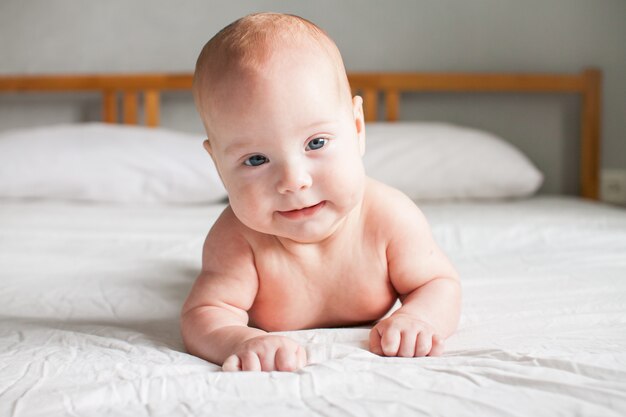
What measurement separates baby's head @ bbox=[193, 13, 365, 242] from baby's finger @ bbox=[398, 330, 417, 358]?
14cm

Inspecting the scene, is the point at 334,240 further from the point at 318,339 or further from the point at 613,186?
the point at 613,186


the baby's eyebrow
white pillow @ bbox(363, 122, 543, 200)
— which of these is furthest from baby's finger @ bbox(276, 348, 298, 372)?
white pillow @ bbox(363, 122, 543, 200)

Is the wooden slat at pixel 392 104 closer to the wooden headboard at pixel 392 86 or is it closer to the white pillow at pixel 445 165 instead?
the wooden headboard at pixel 392 86

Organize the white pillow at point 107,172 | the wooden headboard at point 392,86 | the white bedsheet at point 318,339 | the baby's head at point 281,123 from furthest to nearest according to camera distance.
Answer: the wooden headboard at point 392,86, the white pillow at point 107,172, the baby's head at point 281,123, the white bedsheet at point 318,339

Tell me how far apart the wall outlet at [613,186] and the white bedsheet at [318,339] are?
3.59 ft

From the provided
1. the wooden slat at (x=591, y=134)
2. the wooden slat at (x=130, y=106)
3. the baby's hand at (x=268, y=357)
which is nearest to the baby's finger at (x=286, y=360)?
the baby's hand at (x=268, y=357)

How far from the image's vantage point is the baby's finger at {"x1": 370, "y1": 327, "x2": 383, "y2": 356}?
2.43 ft

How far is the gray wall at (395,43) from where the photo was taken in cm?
251

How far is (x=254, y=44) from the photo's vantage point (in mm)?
730

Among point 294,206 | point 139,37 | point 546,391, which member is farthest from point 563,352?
point 139,37

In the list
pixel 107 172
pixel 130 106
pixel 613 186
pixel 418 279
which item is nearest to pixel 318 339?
pixel 418 279

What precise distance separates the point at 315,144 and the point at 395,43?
1.88 metres

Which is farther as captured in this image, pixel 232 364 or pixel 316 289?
pixel 316 289

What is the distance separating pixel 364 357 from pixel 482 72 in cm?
202
